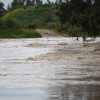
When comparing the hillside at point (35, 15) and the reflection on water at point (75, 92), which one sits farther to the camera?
the hillside at point (35, 15)

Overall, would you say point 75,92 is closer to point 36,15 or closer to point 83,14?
point 83,14

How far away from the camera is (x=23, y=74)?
12.2 meters

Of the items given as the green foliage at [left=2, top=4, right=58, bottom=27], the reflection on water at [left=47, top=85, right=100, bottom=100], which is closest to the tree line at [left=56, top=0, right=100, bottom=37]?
the reflection on water at [left=47, top=85, right=100, bottom=100]

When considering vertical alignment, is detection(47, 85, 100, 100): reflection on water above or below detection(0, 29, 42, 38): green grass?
above

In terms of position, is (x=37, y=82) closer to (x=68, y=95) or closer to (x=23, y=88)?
(x=23, y=88)

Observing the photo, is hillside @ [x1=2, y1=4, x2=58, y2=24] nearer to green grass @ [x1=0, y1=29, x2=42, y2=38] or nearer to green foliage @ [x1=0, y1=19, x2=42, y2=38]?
green foliage @ [x1=0, y1=19, x2=42, y2=38]

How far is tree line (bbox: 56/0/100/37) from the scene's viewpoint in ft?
99.0

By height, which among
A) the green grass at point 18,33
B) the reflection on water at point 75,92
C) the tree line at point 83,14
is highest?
the tree line at point 83,14

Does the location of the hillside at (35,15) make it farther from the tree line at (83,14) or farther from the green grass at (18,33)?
the tree line at (83,14)

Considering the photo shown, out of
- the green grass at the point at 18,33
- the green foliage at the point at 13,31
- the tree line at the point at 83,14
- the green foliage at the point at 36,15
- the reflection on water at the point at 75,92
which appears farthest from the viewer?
the green foliage at the point at 36,15

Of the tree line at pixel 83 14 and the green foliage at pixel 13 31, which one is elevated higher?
the tree line at pixel 83 14

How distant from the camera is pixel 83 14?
34.7 meters

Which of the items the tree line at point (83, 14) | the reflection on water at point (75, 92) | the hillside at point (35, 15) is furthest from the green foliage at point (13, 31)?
the reflection on water at point (75, 92)

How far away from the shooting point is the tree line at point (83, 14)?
3018 centimetres
